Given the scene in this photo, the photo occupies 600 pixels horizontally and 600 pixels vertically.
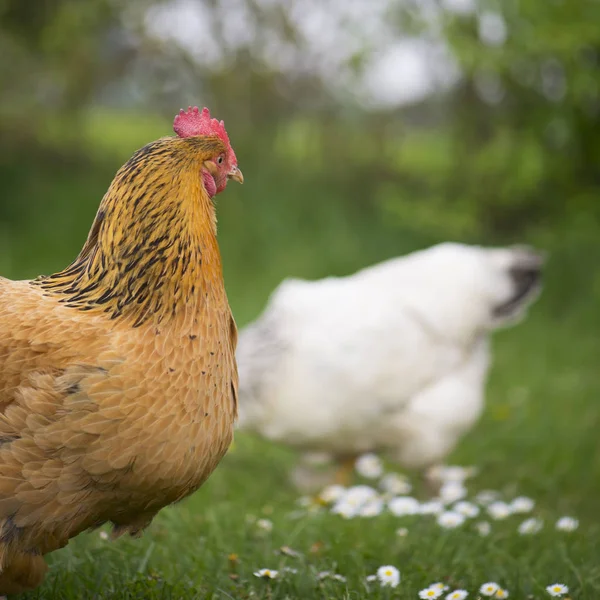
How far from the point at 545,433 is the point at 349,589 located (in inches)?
132

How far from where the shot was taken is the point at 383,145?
11.9 meters

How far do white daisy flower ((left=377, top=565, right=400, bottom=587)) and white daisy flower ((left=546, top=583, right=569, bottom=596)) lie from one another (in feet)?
1.64

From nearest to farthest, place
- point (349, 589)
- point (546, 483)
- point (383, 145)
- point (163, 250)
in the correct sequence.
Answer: point (163, 250)
point (349, 589)
point (546, 483)
point (383, 145)

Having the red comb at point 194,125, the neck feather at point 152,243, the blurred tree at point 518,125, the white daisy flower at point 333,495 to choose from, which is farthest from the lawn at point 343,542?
the blurred tree at point 518,125

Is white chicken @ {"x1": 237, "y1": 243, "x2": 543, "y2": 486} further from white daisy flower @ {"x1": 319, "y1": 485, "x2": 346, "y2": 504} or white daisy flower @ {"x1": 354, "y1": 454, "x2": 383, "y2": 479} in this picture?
white daisy flower @ {"x1": 319, "y1": 485, "x2": 346, "y2": 504}

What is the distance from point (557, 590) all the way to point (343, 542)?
0.94m

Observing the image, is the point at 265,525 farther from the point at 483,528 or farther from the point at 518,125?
the point at 518,125

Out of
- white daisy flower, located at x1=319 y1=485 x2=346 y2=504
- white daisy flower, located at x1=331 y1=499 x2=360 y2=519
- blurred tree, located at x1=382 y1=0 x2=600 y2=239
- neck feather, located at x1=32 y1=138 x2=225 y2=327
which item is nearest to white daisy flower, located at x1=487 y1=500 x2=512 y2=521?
white daisy flower, located at x1=331 y1=499 x2=360 y2=519

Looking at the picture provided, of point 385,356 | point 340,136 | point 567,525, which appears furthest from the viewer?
point 340,136

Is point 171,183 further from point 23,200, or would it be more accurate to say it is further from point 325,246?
point 23,200

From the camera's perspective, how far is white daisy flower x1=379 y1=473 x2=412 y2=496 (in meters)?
4.40

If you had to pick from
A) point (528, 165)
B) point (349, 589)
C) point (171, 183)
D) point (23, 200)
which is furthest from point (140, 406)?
point (23, 200)

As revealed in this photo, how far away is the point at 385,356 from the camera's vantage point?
4.42 m

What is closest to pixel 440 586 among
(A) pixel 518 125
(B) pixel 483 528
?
(B) pixel 483 528
